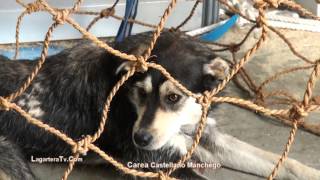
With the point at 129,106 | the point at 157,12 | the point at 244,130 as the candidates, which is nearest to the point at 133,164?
the point at 129,106

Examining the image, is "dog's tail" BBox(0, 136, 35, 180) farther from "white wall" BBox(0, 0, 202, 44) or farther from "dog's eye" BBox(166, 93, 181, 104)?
"white wall" BBox(0, 0, 202, 44)

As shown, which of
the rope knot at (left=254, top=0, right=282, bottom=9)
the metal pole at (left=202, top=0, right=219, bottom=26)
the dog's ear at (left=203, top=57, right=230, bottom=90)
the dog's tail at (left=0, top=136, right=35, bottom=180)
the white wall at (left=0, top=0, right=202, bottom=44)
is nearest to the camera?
the rope knot at (left=254, top=0, right=282, bottom=9)

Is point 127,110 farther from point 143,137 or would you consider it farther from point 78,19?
point 78,19

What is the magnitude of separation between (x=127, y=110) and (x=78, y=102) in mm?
251

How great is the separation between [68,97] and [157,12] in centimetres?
198

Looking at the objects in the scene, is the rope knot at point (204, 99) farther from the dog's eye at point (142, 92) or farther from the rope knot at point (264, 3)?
the dog's eye at point (142, 92)

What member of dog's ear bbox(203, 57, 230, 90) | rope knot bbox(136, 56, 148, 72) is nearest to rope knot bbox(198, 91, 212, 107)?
rope knot bbox(136, 56, 148, 72)

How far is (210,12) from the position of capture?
4.12 meters

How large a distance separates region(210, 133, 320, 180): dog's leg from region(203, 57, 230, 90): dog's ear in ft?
1.38

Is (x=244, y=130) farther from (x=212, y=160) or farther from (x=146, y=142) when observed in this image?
(x=146, y=142)

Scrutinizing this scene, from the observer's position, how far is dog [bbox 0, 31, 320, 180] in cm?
208

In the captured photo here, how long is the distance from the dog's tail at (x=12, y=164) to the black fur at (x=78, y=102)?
6cm

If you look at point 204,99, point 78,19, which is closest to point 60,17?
point 204,99

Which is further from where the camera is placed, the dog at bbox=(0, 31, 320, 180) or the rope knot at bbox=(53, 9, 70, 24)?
the dog at bbox=(0, 31, 320, 180)
